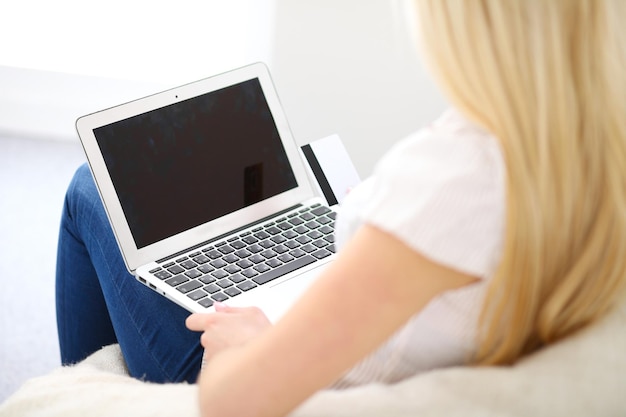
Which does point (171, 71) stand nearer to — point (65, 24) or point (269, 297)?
point (65, 24)

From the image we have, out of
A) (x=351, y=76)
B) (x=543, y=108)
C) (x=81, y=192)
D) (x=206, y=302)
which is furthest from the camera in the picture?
(x=351, y=76)

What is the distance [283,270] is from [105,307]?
0.41 metres

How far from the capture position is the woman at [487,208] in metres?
0.69

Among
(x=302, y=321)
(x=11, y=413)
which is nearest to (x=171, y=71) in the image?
(x=11, y=413)

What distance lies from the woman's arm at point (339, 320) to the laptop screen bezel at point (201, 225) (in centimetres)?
47

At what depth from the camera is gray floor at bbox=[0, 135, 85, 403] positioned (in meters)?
1.72

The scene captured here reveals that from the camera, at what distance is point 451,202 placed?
27.3 inches

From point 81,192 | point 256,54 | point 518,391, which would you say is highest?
point 256,54

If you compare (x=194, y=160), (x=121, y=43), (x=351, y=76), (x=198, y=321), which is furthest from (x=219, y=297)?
(x=121, y=43)

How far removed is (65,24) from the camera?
1943 millimetres

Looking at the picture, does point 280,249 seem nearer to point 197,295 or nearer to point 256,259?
point 256,259

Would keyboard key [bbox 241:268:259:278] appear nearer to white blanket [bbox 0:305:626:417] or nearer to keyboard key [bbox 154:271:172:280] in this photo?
keyboard key [bbox 154:271:172:280]

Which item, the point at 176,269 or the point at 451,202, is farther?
the point at 176,269

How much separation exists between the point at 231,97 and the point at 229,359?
22.5 inches
